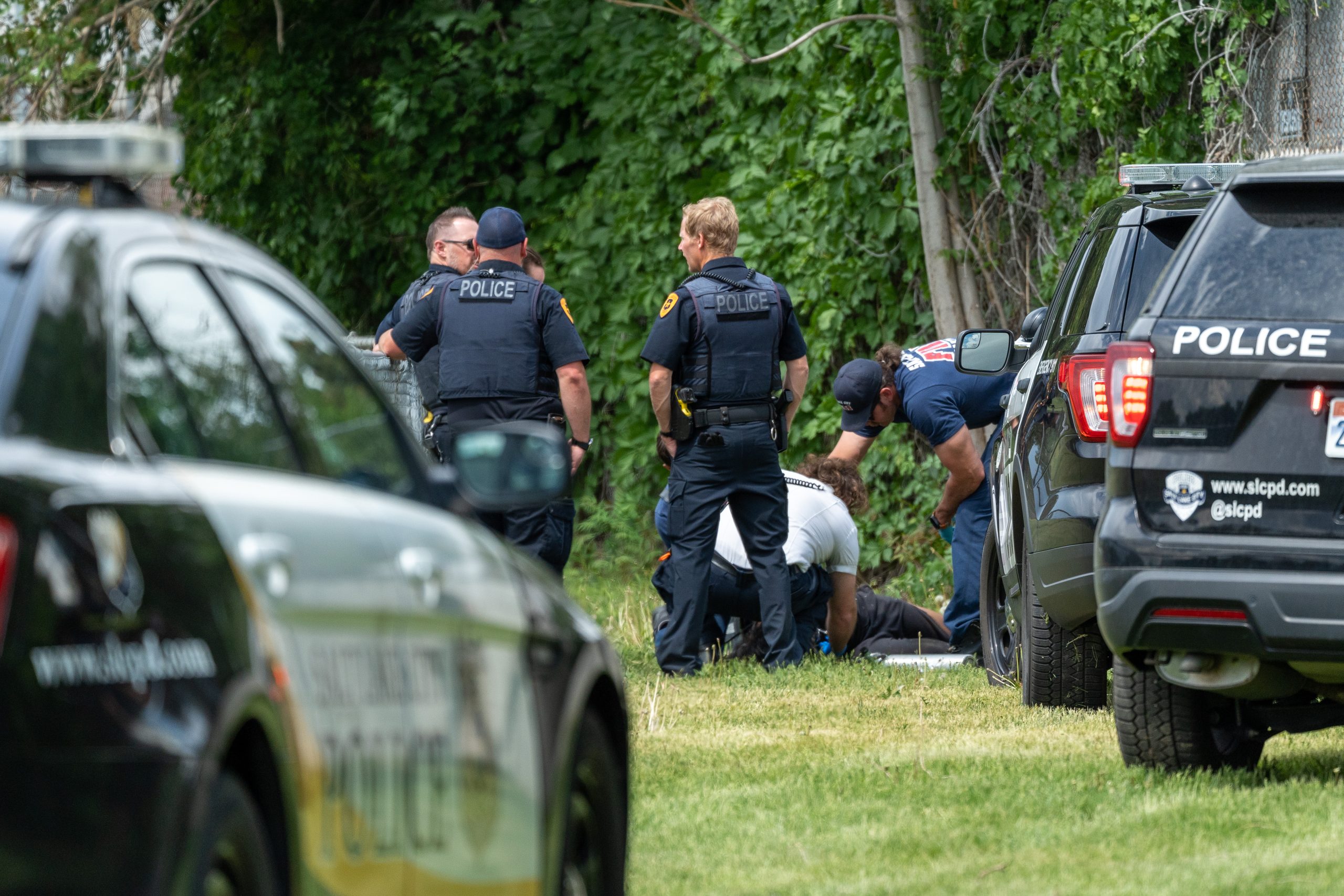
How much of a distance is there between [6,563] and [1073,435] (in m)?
4.82

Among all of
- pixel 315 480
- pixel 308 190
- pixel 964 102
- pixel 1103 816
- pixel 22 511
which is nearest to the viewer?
pixel 22 511

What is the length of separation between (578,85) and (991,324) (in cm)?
445

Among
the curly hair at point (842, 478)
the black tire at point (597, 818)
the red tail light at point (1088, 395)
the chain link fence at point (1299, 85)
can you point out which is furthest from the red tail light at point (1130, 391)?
the chain link fence at point (1299, 85)

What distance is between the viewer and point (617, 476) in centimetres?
1459

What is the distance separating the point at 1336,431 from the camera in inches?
192

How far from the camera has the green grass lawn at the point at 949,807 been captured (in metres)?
4.54

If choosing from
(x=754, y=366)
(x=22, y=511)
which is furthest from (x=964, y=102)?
(x=22, y=511)

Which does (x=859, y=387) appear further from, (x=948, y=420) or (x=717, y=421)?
(x=717, y=421)

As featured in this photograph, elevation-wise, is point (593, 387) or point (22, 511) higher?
point (22, 511)

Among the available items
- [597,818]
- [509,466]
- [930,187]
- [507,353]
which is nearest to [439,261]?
[507,353]

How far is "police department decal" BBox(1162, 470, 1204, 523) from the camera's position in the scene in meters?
4.95

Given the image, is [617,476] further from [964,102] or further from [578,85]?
[964,102]

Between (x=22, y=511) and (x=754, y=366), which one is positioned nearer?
(x=22, y=511)

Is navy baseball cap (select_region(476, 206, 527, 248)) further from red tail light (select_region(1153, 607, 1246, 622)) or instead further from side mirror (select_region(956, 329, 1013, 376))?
red tail light (select_region(1153, 607, 1246, 622))
